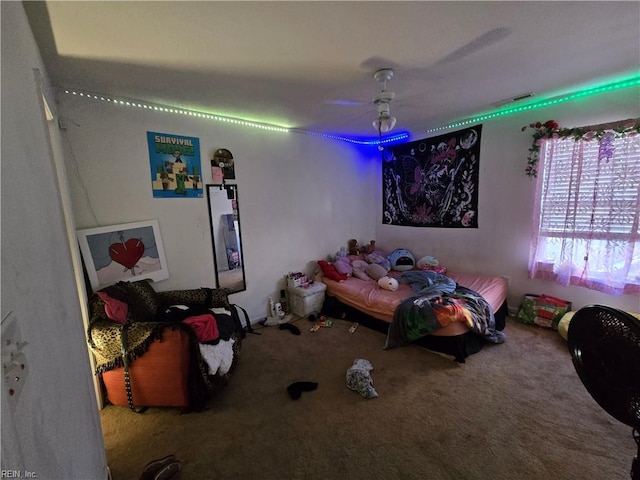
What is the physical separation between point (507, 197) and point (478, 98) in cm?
125

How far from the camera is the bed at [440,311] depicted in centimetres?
237

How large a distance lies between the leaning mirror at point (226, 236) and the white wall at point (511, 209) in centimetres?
286

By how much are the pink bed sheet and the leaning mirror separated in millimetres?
1178

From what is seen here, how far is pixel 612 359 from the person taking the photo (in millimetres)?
875

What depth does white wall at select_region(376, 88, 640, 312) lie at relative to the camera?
263 cm

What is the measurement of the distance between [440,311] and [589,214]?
5.95 ft

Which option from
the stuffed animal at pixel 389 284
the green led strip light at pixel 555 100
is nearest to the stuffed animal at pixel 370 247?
the stuffed animal at pixel 389 284

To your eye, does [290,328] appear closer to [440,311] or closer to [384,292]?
[384,292]

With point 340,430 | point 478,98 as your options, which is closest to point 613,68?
point 478,98

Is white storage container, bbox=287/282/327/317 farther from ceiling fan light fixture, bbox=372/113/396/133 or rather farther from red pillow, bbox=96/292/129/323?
ceiling fan light fixture, bbox=372/113/396/133

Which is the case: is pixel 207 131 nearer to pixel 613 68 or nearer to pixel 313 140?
pixel 313 140

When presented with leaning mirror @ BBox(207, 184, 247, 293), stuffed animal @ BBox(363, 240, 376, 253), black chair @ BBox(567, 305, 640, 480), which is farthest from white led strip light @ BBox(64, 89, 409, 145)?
black chair @ BBox(567, 305, 640, 480)

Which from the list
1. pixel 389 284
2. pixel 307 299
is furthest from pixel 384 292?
pixel 307 299

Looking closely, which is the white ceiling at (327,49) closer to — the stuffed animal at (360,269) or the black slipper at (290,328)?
the stuffed animal at (360,269)
